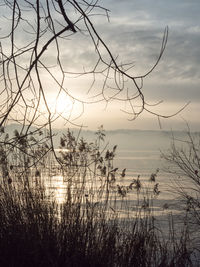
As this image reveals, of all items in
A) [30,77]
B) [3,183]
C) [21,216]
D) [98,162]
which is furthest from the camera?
[98,162]

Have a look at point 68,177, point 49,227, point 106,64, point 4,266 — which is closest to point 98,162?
point 68,177

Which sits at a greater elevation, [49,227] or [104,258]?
[49,227]

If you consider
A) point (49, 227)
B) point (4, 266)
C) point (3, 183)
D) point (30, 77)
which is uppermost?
point (30, 77)

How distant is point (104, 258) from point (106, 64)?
6.87ft

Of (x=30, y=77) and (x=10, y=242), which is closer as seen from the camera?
(x=30, y=77)

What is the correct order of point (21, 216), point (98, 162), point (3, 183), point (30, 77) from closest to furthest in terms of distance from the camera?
point (30, 77)
point (21, 216)
point (3, 183)
point (98, 162)

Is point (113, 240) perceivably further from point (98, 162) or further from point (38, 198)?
point (98, 162)

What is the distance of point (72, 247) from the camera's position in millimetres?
4379

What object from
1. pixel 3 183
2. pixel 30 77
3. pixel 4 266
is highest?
pixel 30 77

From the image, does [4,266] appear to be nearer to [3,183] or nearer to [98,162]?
[3,183]

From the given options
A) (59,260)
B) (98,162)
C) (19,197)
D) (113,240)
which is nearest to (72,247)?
(59,260)

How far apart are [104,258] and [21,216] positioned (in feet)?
2.93

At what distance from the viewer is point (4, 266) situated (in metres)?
4.29

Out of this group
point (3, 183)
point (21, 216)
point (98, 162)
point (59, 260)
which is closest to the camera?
point (59, 260)
